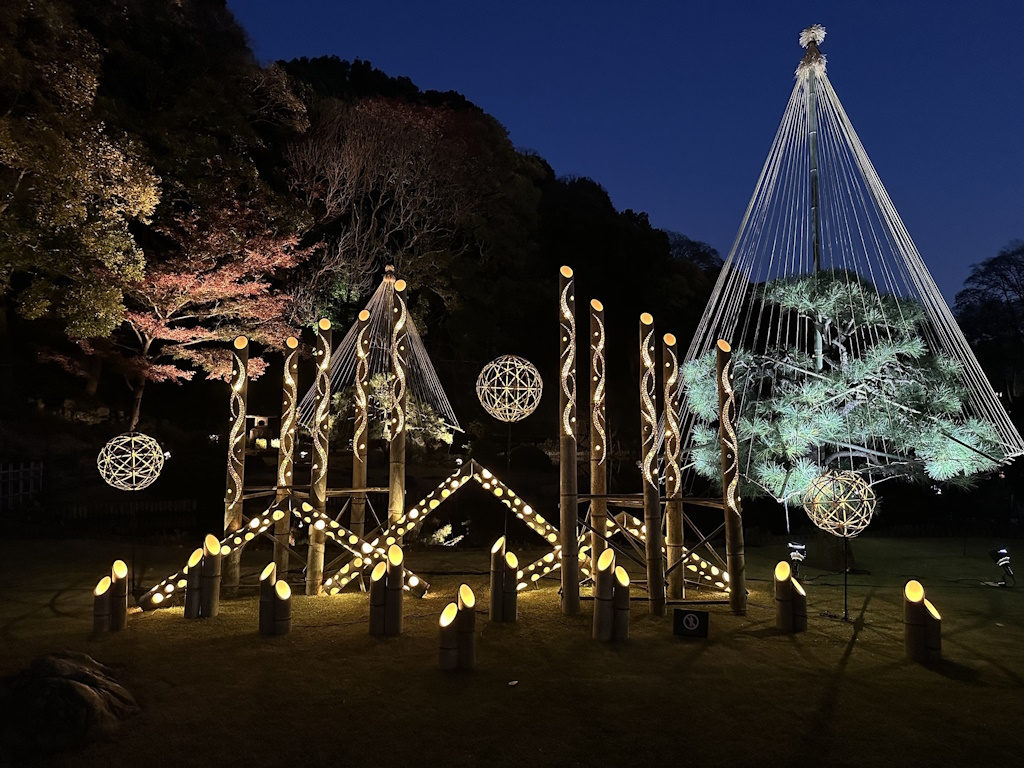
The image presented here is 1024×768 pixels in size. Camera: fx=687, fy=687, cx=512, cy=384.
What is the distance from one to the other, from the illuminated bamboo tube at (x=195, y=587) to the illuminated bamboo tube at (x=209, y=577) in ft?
0.06

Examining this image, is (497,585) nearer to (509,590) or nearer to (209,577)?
(509,590)

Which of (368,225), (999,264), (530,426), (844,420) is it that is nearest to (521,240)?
(368,225)

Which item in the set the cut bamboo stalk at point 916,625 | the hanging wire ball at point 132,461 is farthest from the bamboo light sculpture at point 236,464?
the cut bamboo stalk at point 916,625

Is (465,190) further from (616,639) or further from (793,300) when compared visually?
(616,639)

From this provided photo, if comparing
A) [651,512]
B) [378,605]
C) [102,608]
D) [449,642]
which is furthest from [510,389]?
[102,608]

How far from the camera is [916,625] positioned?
5641mm

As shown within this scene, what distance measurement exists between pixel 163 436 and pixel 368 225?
25.2ft

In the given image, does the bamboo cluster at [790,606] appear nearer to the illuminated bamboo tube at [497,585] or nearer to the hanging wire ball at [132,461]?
the illuminated bamboo tube at [497,585]

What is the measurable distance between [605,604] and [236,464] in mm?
4571

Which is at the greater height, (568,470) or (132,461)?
(132,461)

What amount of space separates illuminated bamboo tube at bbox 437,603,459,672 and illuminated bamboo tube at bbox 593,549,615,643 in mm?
1486

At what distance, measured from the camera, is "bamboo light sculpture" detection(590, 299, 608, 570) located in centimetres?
777

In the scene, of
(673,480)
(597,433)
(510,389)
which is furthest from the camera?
(597,433)

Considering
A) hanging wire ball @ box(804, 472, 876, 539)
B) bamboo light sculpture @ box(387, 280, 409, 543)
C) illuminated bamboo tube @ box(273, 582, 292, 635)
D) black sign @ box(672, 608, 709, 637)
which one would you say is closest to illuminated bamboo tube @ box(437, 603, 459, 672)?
illuminated bamboo tube @ box(273, 582, 292, 635)
